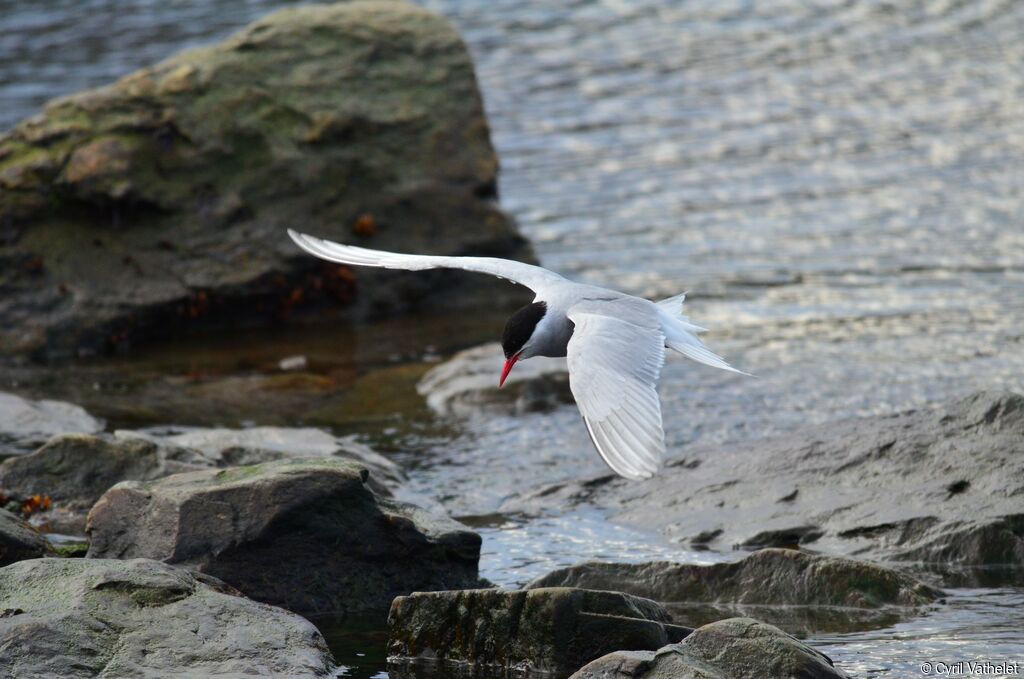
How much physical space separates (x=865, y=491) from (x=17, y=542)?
151 inches

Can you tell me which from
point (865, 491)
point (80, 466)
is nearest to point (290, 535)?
point (80, 466)

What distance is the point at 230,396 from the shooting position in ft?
32.6

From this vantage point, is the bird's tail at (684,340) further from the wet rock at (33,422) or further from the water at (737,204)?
the wet rock at (33,422)

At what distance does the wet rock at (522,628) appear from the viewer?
5.17m

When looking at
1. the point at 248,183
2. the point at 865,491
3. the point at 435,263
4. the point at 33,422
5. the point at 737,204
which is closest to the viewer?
the point at 865,491

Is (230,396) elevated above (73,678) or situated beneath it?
situated beneath

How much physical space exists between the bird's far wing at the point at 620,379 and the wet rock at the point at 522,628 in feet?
1.90

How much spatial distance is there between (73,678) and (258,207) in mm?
7226

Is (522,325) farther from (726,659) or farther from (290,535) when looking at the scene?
(726,659)

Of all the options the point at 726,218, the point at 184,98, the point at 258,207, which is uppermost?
the point at 184,98

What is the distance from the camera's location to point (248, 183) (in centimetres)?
1162

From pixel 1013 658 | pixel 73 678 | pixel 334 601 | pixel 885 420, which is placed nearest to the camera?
pixel 73 678

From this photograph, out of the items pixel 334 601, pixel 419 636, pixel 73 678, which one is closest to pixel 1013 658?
pixel 419 636

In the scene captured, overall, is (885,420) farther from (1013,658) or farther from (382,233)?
(382,233)
